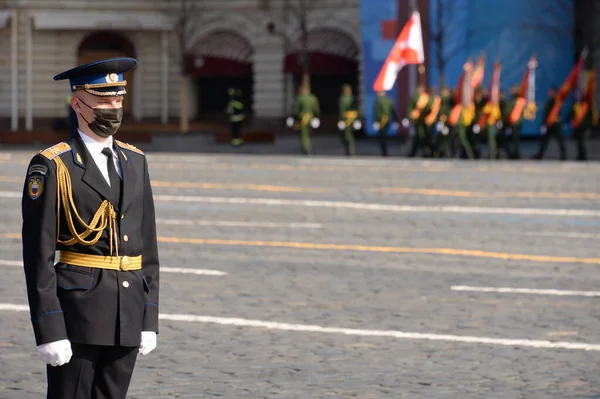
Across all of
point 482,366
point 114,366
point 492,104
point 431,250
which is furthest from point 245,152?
point 114,366

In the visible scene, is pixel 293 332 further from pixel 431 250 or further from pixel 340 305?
pixel 431 250

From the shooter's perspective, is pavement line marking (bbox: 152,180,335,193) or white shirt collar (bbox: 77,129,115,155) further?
pavement line marking (bbox: 152,180,335,193)

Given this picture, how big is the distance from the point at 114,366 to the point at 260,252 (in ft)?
32.6

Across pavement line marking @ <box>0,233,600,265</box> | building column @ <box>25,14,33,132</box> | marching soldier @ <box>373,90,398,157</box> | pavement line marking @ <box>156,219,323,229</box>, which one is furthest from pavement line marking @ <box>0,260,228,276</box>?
building column @ <box>25,14,33,132</box>

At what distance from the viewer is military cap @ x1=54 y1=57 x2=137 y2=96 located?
567 centimetres

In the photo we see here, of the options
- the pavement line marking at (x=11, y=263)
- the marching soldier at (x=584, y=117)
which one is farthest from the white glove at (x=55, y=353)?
the marching soldier at (x=584, y=117)

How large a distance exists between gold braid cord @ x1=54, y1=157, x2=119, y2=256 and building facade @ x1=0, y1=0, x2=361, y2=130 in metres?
44.4

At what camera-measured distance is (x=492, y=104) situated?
1368 inches

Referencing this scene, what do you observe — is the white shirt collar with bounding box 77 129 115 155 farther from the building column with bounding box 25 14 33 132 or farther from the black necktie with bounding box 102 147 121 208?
the building column with bounding box 25 14 33 132

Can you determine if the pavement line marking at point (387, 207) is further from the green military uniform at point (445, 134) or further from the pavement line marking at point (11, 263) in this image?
the green military uniform at point (445, 134)

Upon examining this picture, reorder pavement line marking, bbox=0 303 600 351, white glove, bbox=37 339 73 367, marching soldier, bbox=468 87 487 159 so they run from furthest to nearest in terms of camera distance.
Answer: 1. marching soldier, bbox=468 87 487 159
2. pavement line marking, bbox=0 303 600 351
3. white glove, bbox=37 339 73 367

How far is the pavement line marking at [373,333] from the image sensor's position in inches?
404

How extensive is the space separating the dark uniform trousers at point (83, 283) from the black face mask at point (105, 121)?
0.10m

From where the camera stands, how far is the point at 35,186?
561 centimetres
